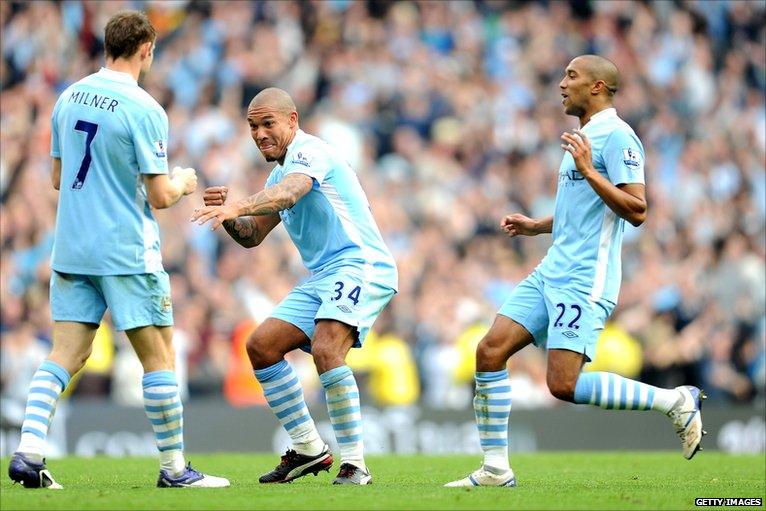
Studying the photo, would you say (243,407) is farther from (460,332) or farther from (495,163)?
(495,163)

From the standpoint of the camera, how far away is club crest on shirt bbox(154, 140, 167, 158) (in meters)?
7.88

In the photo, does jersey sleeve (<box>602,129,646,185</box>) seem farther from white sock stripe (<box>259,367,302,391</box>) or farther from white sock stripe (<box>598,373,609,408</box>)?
white sock stripe (<box>259,367,302,391</box>)

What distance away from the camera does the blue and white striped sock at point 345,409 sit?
8609mm

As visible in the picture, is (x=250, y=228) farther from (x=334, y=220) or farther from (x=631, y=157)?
(x=631, y=157)

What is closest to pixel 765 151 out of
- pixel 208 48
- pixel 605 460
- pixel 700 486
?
pixel 208 48

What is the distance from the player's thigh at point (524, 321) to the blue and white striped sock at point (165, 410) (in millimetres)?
2042

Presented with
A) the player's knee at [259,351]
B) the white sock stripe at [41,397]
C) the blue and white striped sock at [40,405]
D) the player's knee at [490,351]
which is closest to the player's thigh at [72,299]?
the blue and white striped sock at [40,405]

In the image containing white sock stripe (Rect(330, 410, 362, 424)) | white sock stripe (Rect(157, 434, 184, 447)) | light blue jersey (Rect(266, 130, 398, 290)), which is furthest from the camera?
light blue jersey (Rect(266, 130, 398, 290))

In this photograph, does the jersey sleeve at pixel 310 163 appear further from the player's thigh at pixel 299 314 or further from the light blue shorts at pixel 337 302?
the player's thigh at pixel 299 314

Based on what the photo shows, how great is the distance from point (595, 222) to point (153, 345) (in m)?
2.83

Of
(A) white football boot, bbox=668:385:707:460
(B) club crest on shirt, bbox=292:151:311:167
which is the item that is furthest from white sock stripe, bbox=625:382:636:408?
(B) club crest on shirt, bbox=292:151:311:167

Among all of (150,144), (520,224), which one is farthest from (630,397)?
(150,144)

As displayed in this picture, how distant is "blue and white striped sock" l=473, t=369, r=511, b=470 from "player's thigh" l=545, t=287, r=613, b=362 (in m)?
0.43

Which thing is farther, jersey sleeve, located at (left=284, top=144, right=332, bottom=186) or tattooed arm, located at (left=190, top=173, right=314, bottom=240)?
jersey sleeve, located at (left=284, top=144, right=332, bottom=186)
